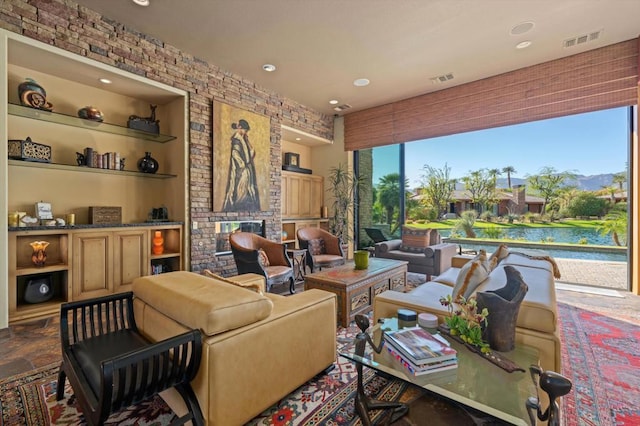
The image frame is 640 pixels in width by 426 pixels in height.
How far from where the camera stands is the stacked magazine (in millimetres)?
1337

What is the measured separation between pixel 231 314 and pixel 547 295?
189cm

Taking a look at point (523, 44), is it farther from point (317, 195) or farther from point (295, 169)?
point (317, 195)

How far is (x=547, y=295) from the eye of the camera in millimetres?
1753

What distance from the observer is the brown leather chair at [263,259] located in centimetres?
342

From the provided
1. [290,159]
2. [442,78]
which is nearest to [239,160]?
[290,159]

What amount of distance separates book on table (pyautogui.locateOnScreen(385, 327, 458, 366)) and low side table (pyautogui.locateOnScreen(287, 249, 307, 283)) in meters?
2.84

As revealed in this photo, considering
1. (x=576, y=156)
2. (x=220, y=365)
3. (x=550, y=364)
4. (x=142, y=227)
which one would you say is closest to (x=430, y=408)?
(x=550, y=364)

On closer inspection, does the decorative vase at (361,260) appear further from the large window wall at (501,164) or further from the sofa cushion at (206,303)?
the large window wall at (501,164)

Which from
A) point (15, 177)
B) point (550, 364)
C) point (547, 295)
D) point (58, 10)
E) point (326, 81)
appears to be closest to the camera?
→ point (550, 364)

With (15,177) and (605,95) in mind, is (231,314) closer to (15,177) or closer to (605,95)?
(15,177)

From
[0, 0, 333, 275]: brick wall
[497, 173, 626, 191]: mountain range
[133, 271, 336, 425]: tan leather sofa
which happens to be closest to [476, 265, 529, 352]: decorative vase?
[133, 271, 336, 425]: tan leather sofa

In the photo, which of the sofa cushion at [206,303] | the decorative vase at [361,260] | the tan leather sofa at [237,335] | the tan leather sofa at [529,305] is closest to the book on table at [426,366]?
the tan leather sofa at [529,305]

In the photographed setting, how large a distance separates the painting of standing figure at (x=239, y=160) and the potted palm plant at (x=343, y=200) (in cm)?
191

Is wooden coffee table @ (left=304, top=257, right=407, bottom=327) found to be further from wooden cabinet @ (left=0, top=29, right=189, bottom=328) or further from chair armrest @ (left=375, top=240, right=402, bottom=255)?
wooden cabinet @ (left=0, top=29, right=189, bottom=328)
